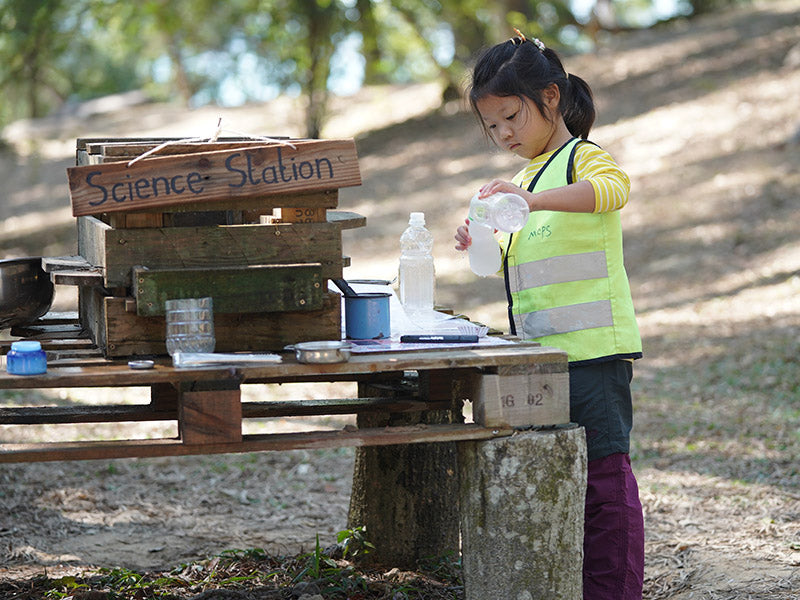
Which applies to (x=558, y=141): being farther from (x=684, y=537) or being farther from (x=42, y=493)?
(x=42, y=493)

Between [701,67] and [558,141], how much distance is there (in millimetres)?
12394

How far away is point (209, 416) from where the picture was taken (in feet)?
8.59

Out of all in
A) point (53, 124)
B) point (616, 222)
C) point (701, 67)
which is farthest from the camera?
point (53, 124)

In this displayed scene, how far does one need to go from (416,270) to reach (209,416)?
1.08 meters

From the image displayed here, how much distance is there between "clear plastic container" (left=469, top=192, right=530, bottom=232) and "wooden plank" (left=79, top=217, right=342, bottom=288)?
0.43m

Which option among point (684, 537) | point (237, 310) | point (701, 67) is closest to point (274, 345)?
point (237, 310)

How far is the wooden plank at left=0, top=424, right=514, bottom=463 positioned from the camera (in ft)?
8.38

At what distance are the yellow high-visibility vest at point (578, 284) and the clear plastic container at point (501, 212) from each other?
15 centimetres

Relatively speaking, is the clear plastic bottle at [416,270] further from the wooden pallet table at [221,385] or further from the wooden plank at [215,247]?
the wooden pallet table at [221,385]

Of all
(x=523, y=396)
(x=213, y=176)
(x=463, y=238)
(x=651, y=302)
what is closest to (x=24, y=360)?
(x=213, y=176)

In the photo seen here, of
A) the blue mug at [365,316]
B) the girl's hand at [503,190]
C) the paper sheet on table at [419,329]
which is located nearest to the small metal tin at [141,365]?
the paper sheet on table at [419,329]

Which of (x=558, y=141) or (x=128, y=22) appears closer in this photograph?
(x=558, y=141)

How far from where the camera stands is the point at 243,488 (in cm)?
535

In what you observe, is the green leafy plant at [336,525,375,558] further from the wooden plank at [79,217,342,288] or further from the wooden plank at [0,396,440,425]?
the wooden plank at [79,217,342,288]
